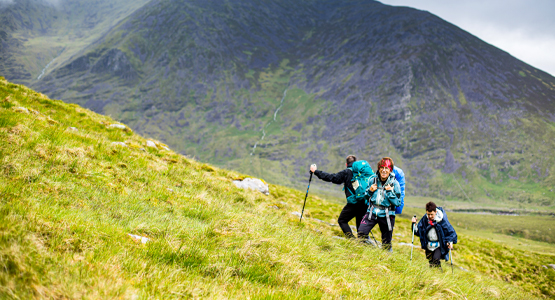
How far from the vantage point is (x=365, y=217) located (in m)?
9.08

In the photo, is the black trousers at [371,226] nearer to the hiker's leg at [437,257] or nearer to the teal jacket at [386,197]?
the teal jacket at [386,197]

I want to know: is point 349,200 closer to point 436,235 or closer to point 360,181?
point 360,181

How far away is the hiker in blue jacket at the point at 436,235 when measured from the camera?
988cm

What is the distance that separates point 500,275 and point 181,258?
26.3 m

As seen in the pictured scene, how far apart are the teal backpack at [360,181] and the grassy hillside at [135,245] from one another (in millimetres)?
2443

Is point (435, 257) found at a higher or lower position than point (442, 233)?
lower

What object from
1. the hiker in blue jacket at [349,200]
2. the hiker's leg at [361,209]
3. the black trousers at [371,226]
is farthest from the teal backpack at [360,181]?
the black trousers at [371,226]

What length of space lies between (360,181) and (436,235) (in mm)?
3913

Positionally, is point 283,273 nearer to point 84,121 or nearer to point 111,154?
A: point 111,154

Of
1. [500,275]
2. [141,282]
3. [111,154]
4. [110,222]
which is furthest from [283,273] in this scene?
[500,275]

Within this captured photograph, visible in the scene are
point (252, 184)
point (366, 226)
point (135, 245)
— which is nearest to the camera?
point (135, 245)

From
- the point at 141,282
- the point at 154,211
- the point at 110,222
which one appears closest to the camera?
the point at 141,282

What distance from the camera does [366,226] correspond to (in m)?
8.84

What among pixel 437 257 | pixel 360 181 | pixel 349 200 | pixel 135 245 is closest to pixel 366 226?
pixel 349 200
